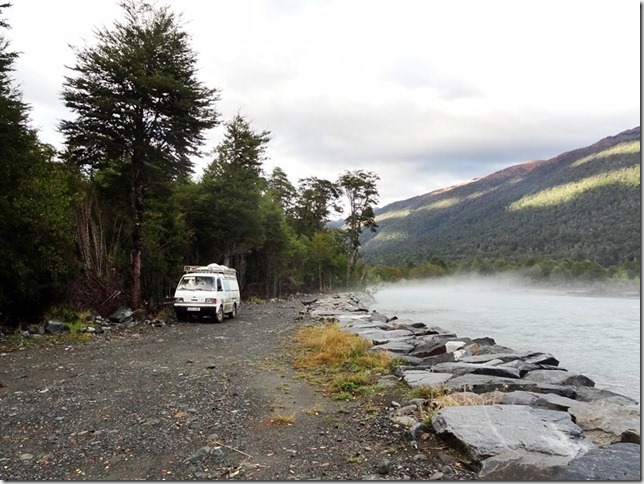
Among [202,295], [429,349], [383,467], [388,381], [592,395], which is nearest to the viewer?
A: [383,467]

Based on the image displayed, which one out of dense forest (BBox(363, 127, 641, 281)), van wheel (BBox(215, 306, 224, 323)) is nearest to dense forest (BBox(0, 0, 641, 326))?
van wheel (BBox(215, 306, 224, 323))

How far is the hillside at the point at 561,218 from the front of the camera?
92069 millimetres

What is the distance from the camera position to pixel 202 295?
16641mm

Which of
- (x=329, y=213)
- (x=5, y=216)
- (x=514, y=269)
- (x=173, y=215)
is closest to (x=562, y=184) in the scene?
(x=514, y=269)

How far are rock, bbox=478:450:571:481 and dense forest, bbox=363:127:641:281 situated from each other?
64.3 m

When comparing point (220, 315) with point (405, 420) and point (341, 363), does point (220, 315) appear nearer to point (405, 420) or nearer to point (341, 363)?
point (341, 363)

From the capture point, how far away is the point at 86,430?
16.4 feet

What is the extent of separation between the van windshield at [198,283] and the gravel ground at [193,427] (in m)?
7.93

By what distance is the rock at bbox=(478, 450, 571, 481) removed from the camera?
141 inches

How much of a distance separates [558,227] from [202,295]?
121m

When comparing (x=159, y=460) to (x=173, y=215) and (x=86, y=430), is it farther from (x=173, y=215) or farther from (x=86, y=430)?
(x=173, y=215)

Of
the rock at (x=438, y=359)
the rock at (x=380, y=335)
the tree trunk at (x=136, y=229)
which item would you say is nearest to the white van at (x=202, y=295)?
the tree trunk at (x=136, y=229)

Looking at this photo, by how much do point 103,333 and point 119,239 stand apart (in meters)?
7.13

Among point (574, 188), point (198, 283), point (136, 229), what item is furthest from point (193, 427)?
point (574, 188)
